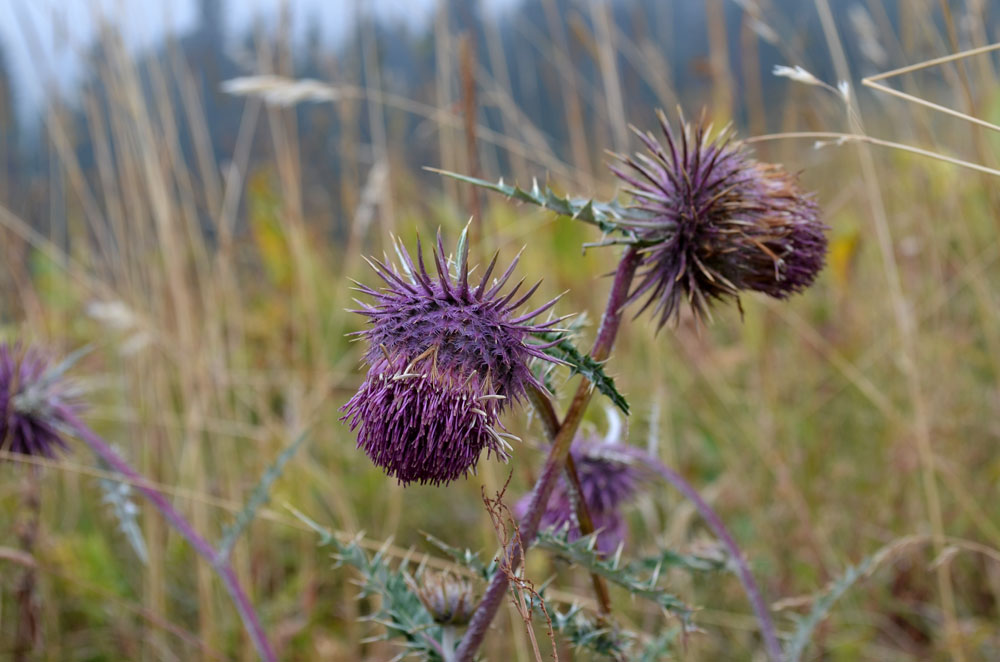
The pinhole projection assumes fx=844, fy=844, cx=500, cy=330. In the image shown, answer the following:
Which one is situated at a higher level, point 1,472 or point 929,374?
point 929,374

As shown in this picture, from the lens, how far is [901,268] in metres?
4.43

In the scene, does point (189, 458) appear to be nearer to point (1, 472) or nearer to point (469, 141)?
point (1, 472)

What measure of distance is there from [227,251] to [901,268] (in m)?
3.37

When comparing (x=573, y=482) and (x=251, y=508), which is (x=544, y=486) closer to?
(x=573, y=482)

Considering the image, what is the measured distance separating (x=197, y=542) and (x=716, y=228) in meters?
1.35

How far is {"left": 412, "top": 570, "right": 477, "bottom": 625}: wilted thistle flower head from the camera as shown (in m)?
1.54

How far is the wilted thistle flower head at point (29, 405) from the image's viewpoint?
2088 mm

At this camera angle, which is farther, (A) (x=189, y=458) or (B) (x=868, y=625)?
(A) (x=189, y=458)

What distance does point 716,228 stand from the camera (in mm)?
1577

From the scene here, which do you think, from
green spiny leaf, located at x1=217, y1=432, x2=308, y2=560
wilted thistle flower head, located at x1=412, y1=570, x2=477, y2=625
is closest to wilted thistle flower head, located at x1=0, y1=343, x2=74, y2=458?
green spiny leaf, located at x1=217, y1=432, x2=308, y2=560

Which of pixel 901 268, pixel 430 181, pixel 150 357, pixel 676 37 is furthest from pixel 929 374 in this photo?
pixel 676 37

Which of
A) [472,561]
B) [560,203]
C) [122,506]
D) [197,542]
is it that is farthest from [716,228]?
[122,506]

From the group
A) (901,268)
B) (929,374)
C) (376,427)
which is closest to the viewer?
(376,427)

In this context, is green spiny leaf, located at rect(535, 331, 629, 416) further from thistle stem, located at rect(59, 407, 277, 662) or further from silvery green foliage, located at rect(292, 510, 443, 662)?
thistle stem, located at rect(59, 407, 277, 662)
